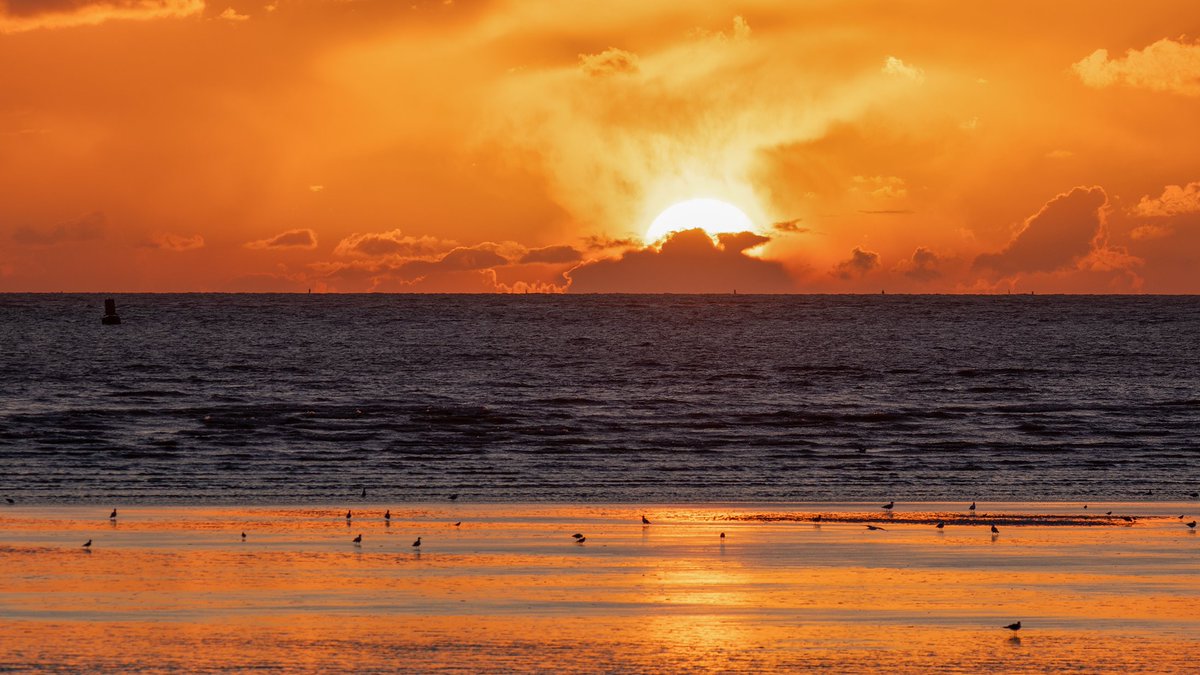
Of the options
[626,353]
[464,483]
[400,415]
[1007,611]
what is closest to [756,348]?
[626,353]

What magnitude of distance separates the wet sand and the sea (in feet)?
20.7

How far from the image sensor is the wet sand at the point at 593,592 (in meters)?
17.2

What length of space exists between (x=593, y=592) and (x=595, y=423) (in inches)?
1542

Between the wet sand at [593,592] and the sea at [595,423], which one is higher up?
the sea at [595,423]

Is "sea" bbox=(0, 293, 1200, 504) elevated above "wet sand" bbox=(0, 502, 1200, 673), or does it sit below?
above

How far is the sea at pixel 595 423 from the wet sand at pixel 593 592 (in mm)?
6322

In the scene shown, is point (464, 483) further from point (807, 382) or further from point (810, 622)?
point (807, 382)

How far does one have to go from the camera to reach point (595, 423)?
6041cm

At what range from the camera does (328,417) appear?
202 feet

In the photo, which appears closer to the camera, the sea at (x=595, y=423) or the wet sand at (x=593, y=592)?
the wet sand at (x=593, y=592)

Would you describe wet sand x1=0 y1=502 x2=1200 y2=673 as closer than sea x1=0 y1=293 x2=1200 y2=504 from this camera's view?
Yes

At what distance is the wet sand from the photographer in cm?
1719

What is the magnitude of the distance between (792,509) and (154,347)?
112 m

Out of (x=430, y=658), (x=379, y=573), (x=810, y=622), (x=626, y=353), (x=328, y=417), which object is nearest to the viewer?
(x=430, y=658)
